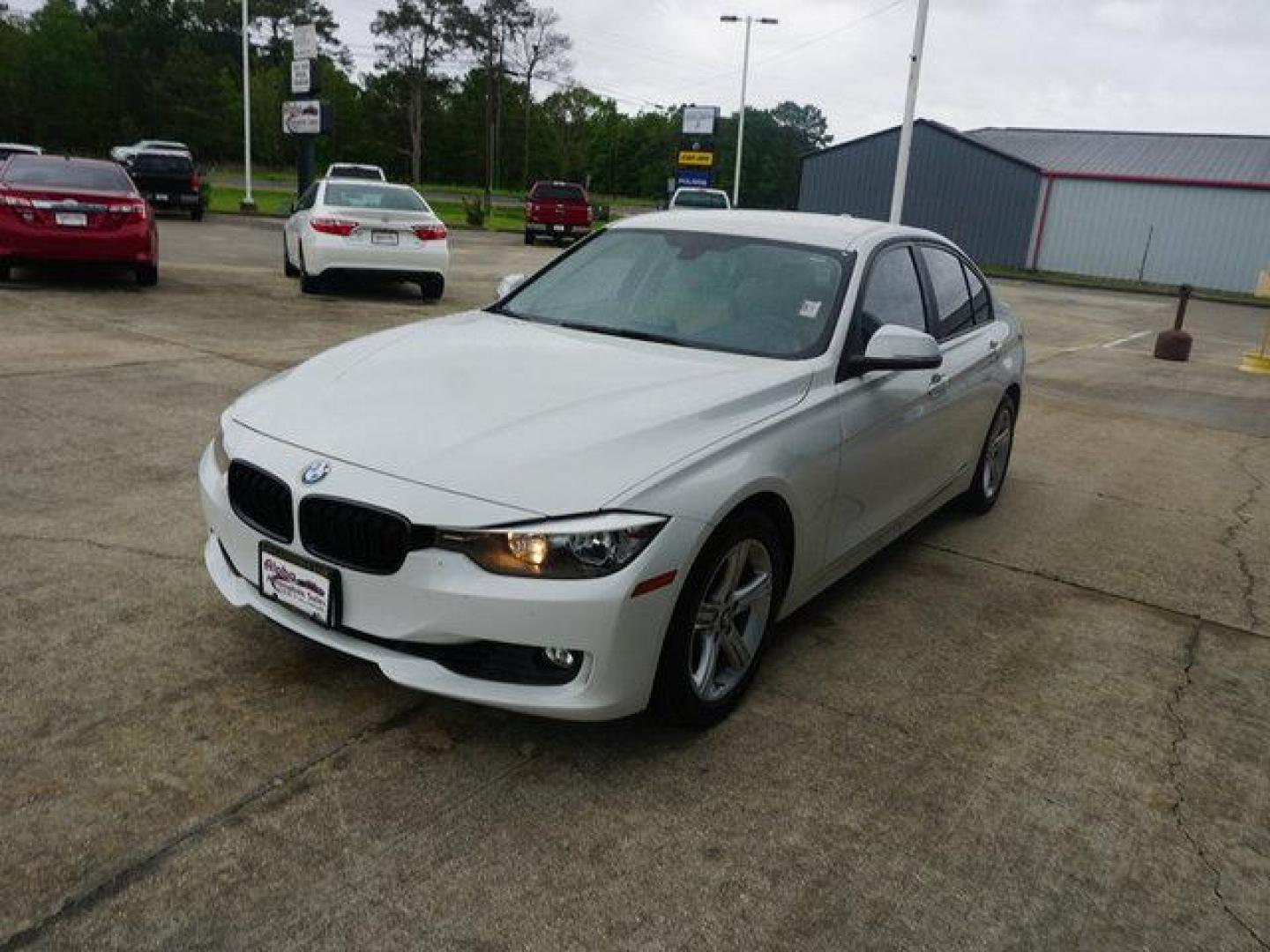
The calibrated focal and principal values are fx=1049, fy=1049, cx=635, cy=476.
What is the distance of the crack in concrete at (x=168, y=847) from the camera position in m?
2.31

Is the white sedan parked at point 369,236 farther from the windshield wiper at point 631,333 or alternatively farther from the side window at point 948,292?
the windshield wiper at point 631,333

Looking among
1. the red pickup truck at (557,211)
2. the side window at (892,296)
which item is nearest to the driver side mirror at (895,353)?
the side window at (892,296)

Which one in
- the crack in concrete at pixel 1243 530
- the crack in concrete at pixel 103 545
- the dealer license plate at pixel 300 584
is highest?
the dealer license plate at pixel 300 584

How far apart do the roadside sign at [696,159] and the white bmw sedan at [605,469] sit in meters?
45.3

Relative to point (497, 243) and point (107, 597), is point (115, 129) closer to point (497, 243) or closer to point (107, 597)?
point (497, 243)

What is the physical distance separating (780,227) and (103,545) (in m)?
3.22

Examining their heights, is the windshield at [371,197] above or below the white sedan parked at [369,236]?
above

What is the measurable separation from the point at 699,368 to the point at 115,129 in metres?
90.6

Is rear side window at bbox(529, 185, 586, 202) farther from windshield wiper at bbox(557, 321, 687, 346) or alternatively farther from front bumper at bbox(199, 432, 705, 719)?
front bumper at bbox(199, 432, 705, 719)

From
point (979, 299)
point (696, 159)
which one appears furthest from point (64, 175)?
point (696, 159)

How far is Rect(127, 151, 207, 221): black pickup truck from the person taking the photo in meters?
26.2

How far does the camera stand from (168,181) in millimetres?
26672

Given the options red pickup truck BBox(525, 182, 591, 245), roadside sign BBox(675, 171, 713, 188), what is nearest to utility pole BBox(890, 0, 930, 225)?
red pickup truck BBox(525, 182, 591, 245)

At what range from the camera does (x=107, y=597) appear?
13.1 feet
